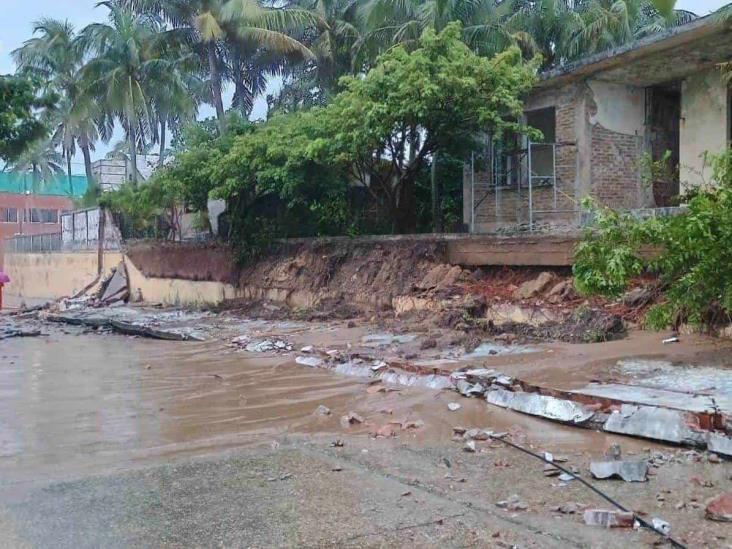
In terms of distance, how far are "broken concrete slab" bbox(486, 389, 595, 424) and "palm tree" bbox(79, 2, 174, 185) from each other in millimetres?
25359

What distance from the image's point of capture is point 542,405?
786 cm

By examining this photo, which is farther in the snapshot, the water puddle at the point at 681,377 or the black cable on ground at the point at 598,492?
the water puddle at the point at 681,377

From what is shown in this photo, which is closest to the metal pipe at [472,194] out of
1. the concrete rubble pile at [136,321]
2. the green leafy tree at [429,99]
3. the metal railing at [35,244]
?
the green leafy tree at [429,99]

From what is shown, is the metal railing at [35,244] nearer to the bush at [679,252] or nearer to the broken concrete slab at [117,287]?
the broken concrete slab at [117,287]

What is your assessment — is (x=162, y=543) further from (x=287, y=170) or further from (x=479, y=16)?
(x=479, y=16)

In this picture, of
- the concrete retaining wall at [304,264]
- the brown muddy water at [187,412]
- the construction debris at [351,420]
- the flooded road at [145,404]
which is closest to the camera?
the brown muddy water at [187,412]

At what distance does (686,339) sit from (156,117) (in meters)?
32.0

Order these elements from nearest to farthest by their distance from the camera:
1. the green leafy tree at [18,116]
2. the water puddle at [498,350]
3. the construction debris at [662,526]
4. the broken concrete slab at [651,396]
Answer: the construction debris at [662,526]
the broken concrete slab at [651,396]
the water puddle at [498,350]
the green leafy tree at [18,116]

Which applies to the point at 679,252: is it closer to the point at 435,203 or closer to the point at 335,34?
the point at 435,203

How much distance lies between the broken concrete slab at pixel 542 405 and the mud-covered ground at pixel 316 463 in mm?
143

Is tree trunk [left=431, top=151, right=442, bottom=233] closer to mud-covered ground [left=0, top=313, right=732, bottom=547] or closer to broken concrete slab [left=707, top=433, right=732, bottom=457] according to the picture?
mud-covered ground [left=0, top=313, right=732, bottom=547]

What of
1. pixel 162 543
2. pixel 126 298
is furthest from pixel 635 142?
pixel 126 298

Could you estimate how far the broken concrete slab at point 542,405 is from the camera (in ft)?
24.4

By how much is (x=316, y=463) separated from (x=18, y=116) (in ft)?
53.0
